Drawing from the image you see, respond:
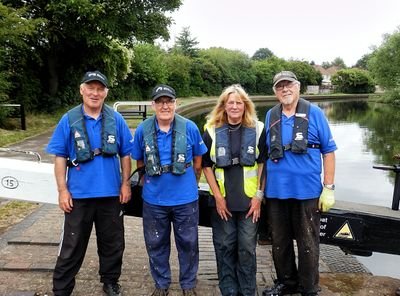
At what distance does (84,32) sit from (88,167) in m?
14.0

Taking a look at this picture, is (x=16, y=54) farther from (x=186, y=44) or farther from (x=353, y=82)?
(x=353, y=82)

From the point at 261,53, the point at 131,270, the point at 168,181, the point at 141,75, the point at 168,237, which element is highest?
the point at 261,53

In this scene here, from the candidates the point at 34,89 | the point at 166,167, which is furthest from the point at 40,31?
the point at 166,167

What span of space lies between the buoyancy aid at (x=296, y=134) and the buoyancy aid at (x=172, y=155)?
2.16 feet

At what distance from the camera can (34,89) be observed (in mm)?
17219

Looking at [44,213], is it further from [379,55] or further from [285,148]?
[379,55]

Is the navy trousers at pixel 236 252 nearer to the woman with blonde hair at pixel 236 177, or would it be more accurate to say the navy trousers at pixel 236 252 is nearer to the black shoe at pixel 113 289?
the woman with blonde hair at pixel 236 177

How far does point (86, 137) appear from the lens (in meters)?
3.12

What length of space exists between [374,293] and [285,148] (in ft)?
5.35

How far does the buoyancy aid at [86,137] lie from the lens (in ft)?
10.2

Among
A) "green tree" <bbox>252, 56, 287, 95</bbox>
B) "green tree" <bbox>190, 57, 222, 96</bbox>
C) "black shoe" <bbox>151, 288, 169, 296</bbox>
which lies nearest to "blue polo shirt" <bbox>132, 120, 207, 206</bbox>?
"black shoe" <bbox>151, 288, 169, 296</bbox>

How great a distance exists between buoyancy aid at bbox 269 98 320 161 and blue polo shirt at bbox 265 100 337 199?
0.10 ft

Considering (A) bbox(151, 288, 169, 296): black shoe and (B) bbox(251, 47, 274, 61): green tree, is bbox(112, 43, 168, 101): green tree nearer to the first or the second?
(A) bbox(151, 288, 169, 296): black shoe

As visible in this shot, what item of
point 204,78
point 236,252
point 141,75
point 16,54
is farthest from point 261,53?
point 236,252
